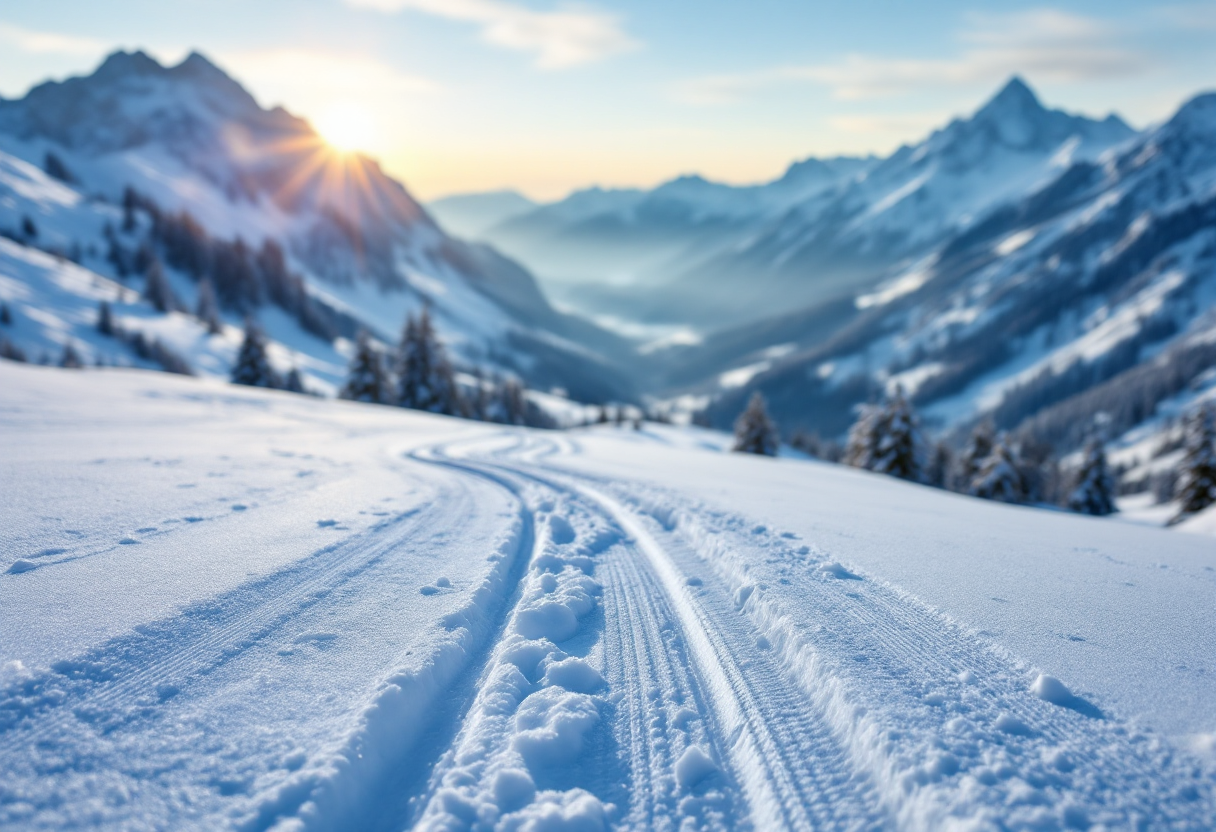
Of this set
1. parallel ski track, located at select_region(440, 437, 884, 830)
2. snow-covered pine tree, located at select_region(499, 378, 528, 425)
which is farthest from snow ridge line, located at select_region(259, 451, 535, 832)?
snow-covered pine tree, located at select_region(499, 378, 528, 425)

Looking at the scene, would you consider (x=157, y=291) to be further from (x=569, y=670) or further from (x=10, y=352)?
(x=569, y=670)

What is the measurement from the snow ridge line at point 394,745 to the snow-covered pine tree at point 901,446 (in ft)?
108

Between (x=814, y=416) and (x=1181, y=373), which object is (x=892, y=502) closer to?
(x=1181, y=373)

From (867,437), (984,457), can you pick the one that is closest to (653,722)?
(867,437)

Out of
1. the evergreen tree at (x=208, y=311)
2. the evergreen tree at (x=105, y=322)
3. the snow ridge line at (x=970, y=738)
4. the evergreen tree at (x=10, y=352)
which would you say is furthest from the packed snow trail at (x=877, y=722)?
the evergreen tree at (x=208, y=311)

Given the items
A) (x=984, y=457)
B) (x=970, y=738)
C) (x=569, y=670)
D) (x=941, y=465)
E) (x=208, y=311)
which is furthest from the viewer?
(x=208, y=311)

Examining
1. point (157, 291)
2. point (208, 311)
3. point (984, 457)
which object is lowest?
point (984, 457)

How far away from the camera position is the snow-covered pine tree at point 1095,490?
3709 centimetres

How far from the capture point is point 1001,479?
32781 mm

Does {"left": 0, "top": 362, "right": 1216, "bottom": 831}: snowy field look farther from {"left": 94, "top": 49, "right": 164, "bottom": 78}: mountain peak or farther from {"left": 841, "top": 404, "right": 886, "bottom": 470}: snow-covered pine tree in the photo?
{"left": 94, "top": 49, "right": 164, "bottom": 78}: mountain peak

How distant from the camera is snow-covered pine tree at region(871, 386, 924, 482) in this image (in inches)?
1303

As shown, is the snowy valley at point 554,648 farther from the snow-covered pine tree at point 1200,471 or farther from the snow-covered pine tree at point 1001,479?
the snow-covered pine tree at point 1200,471

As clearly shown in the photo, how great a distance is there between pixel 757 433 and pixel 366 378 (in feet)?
80.9

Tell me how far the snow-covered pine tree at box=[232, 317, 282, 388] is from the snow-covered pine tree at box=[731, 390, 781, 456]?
30109mm
